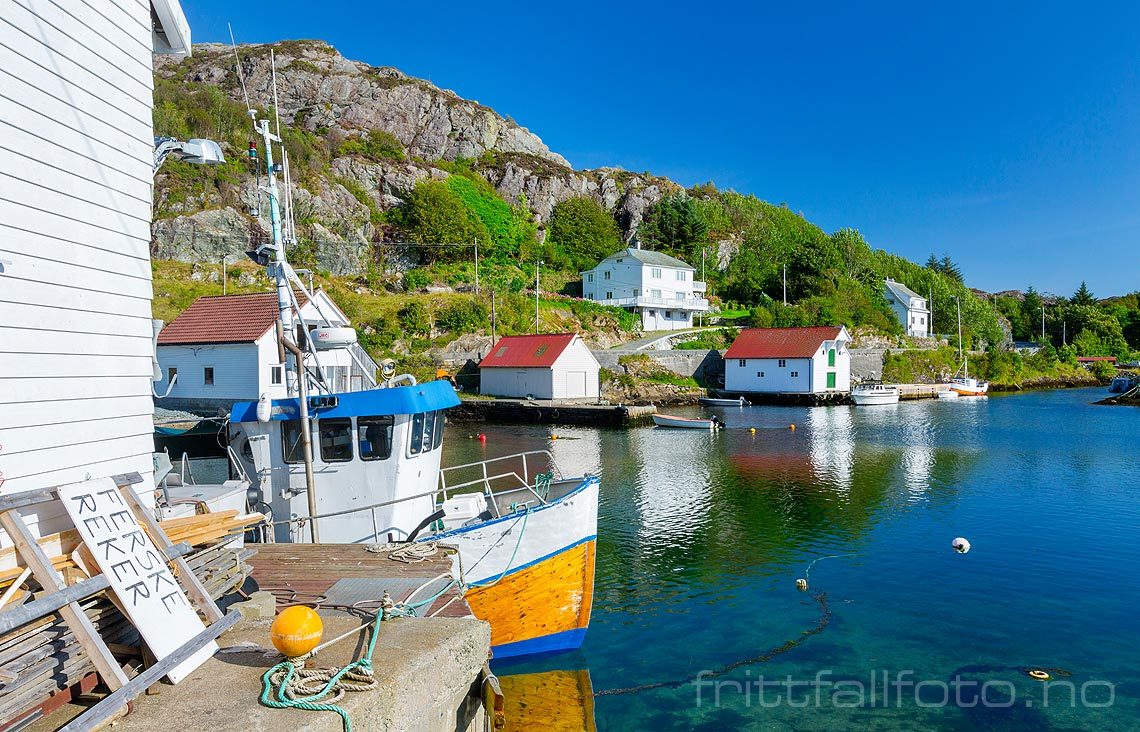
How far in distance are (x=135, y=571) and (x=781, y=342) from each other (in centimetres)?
5587

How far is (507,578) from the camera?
1023cm

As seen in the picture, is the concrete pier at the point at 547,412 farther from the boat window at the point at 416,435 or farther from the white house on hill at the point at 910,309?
Answer: the white house on hill at the point at 910,309

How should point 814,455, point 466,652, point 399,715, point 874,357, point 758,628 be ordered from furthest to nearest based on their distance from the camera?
point 874,357, point 814,455, point 758,628, point 466,652, point 399,715

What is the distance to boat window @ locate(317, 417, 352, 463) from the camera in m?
11.0

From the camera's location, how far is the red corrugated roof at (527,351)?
46.6 meters

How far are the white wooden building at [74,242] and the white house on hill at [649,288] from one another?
2417 inches

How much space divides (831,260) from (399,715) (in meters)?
82.2

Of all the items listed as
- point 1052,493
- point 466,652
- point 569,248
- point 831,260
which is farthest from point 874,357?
point 466,652

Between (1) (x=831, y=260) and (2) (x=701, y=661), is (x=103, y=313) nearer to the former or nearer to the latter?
(2) (x=701, y=661)

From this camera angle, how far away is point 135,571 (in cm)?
482

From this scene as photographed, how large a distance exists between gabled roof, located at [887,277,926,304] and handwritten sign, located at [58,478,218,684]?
88.2 metres

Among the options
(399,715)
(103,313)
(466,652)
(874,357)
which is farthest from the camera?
(874,357)

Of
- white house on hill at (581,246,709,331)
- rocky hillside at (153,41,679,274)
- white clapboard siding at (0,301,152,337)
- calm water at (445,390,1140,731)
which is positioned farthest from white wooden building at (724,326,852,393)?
white clapboard siding at (0,301,152,337)

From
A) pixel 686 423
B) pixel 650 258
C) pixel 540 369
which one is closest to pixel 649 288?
pixel 650 258
